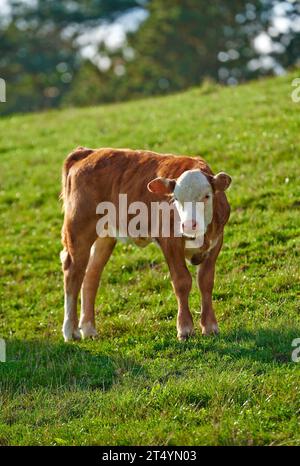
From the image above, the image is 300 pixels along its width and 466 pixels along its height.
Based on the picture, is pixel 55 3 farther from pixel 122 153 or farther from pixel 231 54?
pixel 122 153

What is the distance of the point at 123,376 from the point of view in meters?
9.15

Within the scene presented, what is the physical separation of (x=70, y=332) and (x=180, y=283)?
70.3 inches

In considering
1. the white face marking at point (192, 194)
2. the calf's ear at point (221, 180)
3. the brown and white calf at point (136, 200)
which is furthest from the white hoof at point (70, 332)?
the calf's ear at point (221, 180)

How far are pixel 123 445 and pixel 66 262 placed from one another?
4.18 m

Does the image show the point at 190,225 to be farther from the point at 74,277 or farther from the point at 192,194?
the point at 74,277

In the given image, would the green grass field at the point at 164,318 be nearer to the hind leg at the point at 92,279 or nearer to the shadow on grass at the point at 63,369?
the shadow on grass at the point at 63,369

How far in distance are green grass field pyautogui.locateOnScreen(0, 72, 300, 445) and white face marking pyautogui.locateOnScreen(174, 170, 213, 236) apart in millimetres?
1283

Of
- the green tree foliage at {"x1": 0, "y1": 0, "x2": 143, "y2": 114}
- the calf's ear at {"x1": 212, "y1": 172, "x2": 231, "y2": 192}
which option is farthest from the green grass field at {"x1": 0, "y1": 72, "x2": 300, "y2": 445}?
the green tree foliage at {"x1": 0, "y1": 0, "x2": 143, "y2": 114}

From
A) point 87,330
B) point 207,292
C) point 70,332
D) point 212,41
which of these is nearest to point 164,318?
point 87,330

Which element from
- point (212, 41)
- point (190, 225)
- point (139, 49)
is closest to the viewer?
point (190, 225)

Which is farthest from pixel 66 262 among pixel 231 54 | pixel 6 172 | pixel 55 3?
pixel 55 3

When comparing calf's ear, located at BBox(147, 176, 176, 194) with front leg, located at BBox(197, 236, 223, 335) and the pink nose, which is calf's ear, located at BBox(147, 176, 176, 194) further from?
front leg, located at BBox(197, 236, 223, 335)

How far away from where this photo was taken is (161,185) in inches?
398
